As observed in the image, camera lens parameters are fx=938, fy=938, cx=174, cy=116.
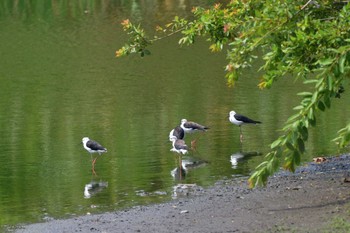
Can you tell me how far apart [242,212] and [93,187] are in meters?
4.67

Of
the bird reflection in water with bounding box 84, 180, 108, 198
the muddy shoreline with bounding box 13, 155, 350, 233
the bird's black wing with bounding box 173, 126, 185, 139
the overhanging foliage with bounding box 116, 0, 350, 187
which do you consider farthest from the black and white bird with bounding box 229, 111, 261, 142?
the overhanging foliage with bounding box 116, 0, 350, 187

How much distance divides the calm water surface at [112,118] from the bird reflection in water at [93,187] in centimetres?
6

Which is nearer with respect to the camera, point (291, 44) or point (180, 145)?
point (291, 44)

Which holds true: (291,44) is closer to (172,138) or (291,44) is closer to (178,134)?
(172,138)

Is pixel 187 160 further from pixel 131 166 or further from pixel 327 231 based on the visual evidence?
pixel 327 231

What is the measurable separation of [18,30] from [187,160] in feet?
100.0

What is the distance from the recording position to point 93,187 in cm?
1820

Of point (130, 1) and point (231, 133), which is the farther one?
point (130, 1)

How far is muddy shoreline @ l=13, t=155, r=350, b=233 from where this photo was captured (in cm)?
1334

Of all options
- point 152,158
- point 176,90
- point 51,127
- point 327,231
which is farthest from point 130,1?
point 327,231

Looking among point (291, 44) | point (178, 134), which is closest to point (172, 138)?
point (178, 134)

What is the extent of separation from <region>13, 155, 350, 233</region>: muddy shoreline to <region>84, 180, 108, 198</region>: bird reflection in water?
7.13ft

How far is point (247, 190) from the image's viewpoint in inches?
637

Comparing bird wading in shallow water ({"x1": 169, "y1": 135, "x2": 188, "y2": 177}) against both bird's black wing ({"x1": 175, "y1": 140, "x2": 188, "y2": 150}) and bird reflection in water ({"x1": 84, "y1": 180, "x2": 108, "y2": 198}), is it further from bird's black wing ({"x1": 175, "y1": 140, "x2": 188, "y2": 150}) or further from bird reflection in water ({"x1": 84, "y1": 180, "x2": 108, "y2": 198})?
bird reflection in water ({"x1": 84, "y1": 180, "x2": 108, "y2": 198})
